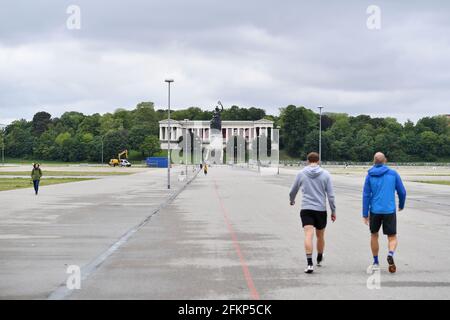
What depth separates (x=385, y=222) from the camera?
1000 cm

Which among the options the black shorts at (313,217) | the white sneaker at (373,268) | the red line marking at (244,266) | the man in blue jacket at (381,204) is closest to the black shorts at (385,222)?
the man in blue jacket at (381,204)

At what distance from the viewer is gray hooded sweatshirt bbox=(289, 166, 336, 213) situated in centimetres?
1016

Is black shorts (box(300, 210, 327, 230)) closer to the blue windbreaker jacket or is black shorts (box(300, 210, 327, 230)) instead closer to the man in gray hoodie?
the man in gray hoodie

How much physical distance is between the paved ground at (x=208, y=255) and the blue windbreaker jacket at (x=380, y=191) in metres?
1.02

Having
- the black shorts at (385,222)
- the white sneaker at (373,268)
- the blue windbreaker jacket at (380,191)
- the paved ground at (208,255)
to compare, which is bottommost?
the paved ground at (208,255)

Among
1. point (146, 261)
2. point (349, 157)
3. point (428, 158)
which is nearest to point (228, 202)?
point (146, 261)

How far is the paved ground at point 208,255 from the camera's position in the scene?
8438 millimetres

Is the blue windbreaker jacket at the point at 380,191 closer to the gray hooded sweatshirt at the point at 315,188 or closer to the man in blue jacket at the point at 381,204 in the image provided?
the man in blue jacket at the point at 381,204

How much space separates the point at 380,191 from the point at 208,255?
3541 millimetres

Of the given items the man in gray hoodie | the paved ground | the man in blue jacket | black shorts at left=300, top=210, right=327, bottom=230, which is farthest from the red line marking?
the man in blue jacket

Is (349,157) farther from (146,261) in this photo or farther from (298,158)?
(146,261)

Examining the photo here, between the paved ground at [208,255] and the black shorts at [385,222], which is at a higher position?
the black shorts at [385,222]

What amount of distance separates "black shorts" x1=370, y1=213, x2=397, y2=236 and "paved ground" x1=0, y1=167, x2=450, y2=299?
68cm

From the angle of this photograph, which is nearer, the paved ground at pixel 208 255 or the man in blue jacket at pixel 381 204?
the paved ground at pixel 208 255
